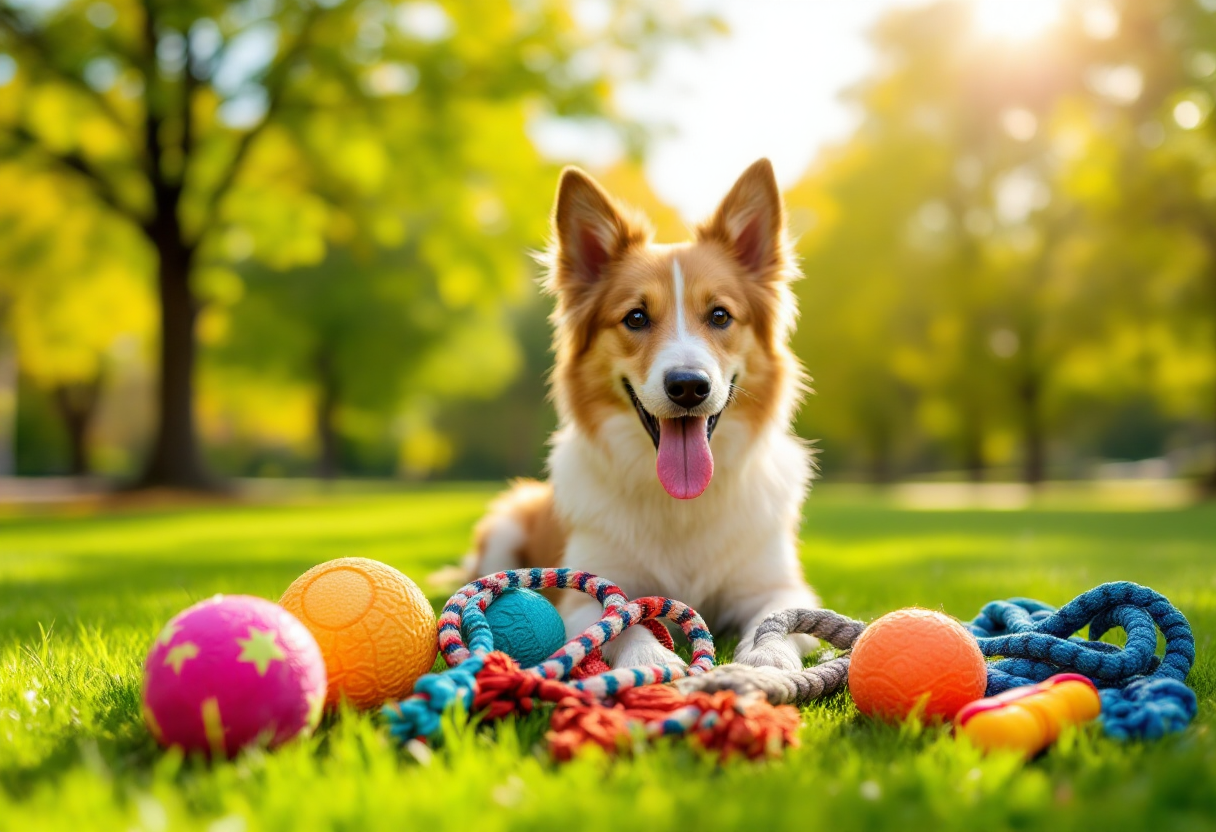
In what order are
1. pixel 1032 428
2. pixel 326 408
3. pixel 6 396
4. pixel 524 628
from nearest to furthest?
→ pixel 524 628 < pixel 1032 428 < pixel 326 408 < pixel 6 396

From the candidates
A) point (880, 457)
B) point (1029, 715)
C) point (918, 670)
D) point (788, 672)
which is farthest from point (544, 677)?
point (880, 457)

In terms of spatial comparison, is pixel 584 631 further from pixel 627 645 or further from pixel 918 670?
pixel 918 670

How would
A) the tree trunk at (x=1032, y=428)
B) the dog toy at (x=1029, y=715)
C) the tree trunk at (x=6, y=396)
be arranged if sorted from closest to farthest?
1. the dog toy at (x=1029, y=715)
2. the tree trunk at (x=1032, y=428)
3. the tree trunk at (x=6, y=396)

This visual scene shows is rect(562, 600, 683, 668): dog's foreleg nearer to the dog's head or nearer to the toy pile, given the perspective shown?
the toy pile

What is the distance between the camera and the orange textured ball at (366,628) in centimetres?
296

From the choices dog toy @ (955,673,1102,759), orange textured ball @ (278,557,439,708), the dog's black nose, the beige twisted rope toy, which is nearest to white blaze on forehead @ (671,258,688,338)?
the dog's black nose

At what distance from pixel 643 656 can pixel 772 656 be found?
449 mm

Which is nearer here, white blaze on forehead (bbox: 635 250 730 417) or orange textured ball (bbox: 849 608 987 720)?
orange textured ball (bbox: 849 608 987 720)

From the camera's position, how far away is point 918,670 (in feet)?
9.16

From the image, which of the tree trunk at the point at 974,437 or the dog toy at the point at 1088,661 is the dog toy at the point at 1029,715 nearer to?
the dog toy at the point at 1088,661

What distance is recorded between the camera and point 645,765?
7.32ft

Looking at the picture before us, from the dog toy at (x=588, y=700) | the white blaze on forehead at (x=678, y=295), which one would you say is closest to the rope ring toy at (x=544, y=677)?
the dog toy at (x=588, y=700)

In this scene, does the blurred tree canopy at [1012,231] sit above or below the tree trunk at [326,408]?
above

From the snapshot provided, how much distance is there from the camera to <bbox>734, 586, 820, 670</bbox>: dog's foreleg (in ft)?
10.5
